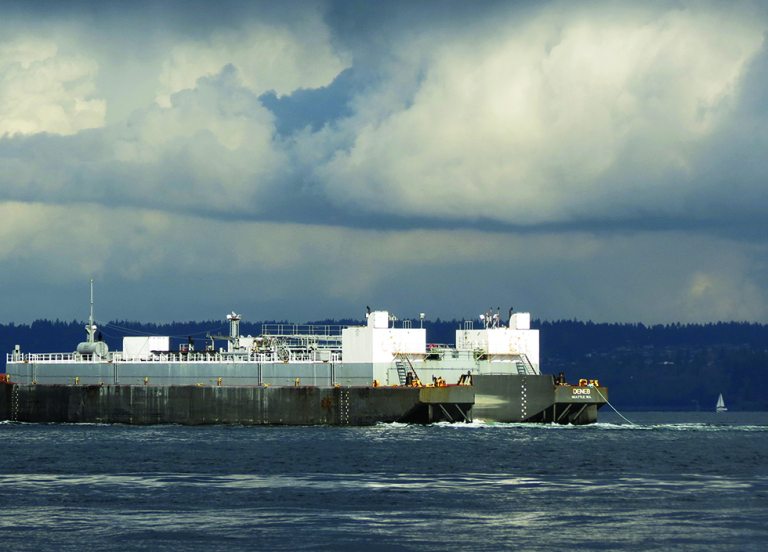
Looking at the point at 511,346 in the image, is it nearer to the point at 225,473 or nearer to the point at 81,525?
the point at 225,473

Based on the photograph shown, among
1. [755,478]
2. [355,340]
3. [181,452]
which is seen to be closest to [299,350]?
[355,340]

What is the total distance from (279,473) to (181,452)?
13.5 metres

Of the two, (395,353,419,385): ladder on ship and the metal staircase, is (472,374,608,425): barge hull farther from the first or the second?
the metal staircase

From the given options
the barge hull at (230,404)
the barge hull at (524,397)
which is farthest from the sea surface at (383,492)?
the barge hull at (524,397)

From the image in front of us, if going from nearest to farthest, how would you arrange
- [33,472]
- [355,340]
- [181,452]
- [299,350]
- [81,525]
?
1. [81,525]
2. [33,472]
3. [181,452]
4. [355,340]
5. [299,350]

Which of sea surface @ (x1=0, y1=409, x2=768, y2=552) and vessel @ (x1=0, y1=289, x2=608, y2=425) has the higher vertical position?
vessel @ (x1=0, y1=289, x2=608, y2=425)

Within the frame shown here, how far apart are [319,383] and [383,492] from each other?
41.6 meters

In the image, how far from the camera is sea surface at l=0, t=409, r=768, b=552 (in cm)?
3934

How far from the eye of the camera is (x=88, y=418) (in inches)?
3807

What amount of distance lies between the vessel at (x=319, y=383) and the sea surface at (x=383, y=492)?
661 centimetres

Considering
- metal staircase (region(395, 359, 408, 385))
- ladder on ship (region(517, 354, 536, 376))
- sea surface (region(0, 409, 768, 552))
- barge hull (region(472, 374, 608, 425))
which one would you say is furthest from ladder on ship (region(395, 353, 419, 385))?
sea surface (region(0, 409, 768, 552))

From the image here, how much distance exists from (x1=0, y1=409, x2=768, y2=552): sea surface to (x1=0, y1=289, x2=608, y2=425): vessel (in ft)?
21.7

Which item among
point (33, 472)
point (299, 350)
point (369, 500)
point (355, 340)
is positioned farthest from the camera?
point (299, 350)

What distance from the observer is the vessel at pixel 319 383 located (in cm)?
8669
